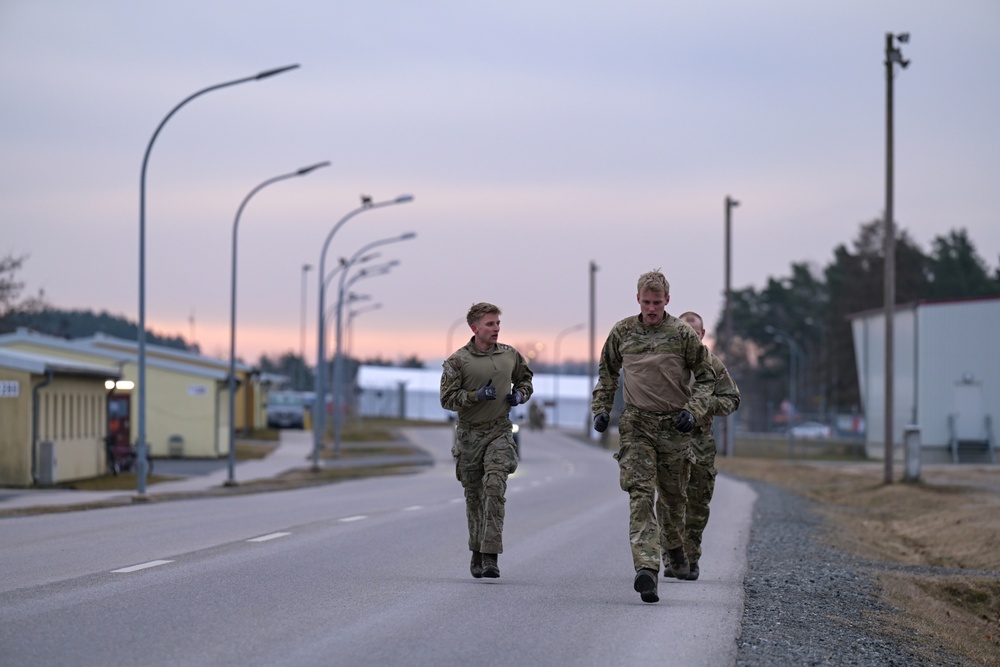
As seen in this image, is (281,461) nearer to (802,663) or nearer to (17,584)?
(17,584)

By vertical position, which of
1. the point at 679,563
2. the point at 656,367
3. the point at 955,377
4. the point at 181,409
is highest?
the point at 656,367

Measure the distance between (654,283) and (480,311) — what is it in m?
1.50

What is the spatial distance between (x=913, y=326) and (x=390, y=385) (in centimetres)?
8459

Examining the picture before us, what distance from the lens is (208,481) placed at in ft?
117

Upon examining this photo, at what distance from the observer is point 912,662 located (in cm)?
886

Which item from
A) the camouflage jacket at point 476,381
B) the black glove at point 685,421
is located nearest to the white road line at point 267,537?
the camouflage jacket at point 476,381

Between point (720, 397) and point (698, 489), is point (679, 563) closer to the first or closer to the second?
point (698, 489)

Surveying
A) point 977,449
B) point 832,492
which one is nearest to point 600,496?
point 832,492

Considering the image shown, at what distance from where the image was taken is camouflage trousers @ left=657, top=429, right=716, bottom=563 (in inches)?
440

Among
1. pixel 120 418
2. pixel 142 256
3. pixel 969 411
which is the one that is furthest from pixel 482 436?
pixel 969 411

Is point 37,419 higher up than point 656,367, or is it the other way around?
point 656,367

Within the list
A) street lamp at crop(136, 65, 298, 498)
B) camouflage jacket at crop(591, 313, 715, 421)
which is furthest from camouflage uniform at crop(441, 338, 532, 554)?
street lamp at crop(136, 65, 298, 498)

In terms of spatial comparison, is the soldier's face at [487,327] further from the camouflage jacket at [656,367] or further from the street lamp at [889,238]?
the street lamp at [889,238]

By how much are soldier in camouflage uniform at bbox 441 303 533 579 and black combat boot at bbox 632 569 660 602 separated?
4.79ft
